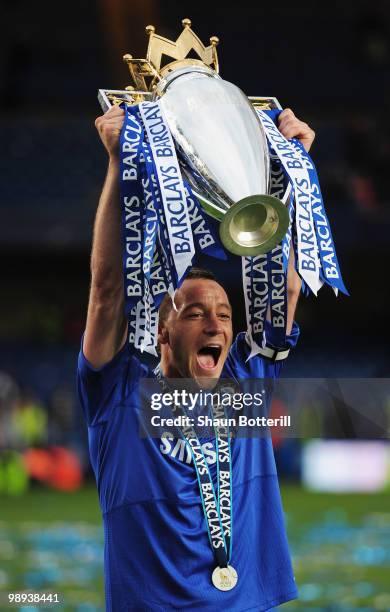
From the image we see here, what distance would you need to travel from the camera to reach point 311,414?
2875mm

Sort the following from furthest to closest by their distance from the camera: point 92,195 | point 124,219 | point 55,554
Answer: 1. point 92,195
2. point 55,554
3. point 124,219

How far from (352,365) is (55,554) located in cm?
907

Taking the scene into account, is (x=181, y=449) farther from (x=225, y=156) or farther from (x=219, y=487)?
(x=225, y=156)

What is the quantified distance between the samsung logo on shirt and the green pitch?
8.58 ft

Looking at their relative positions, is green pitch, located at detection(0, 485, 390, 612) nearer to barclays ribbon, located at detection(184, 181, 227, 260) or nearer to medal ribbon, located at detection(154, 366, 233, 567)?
medal ribbon, located at detection(154, 366, 233, 567)

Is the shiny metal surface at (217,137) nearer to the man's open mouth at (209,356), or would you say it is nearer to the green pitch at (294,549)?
the man's open mouth at (209,356)

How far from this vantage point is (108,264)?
2881mm

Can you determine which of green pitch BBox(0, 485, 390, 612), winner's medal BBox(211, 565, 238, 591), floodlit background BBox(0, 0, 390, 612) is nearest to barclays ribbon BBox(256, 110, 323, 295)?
winner's medal BBox(211, 565, 238, 591)

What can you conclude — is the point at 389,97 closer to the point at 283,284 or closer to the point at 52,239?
the point at 52,239

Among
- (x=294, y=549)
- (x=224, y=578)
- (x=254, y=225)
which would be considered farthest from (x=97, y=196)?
(x=254, y=225)

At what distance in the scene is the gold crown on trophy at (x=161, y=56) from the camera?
2949 mm

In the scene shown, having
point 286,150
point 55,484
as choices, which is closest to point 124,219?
point 286,150

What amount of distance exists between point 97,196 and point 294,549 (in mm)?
7903

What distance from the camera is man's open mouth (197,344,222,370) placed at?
3.05m
